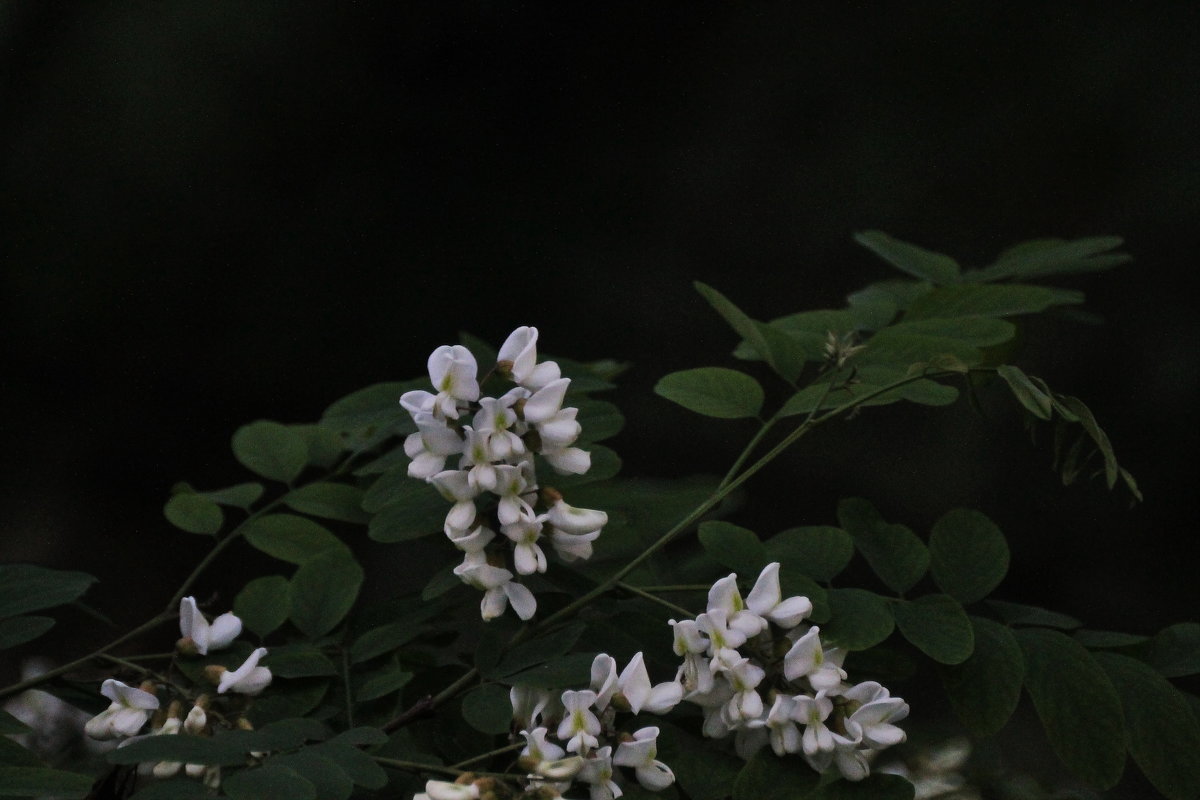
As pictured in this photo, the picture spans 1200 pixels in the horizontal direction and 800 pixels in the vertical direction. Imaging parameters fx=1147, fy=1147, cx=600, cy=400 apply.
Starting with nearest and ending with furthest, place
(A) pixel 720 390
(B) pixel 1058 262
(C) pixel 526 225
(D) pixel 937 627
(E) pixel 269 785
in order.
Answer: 1. (E) pixel 269 785
2. (D) pixel 937 627
3. (A) pixel 720 390
4. (B) pixel 1058 262
5. (C) pixel 526 225

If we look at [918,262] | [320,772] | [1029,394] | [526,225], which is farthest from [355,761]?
[526,225]

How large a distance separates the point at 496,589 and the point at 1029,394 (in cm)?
25

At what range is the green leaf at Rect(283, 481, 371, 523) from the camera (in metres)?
0.65

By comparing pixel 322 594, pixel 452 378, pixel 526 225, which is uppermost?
pixel 452 378

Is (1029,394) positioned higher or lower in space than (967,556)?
higher

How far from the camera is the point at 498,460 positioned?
489mm

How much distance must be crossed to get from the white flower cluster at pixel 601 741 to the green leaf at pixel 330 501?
22 cm

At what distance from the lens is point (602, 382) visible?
0.64m

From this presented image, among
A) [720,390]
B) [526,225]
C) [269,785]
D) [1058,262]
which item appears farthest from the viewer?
[526,225]

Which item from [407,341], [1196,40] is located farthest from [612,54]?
[1196,40]

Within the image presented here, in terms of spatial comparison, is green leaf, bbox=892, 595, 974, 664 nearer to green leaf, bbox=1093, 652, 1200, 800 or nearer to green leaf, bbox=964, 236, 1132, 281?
green leaf, bbox=1093, 652, 1200, 800

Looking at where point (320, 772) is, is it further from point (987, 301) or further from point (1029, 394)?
point (987, 301)

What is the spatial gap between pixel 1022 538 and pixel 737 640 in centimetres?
166

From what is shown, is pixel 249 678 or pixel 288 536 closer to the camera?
pixel 249 678
